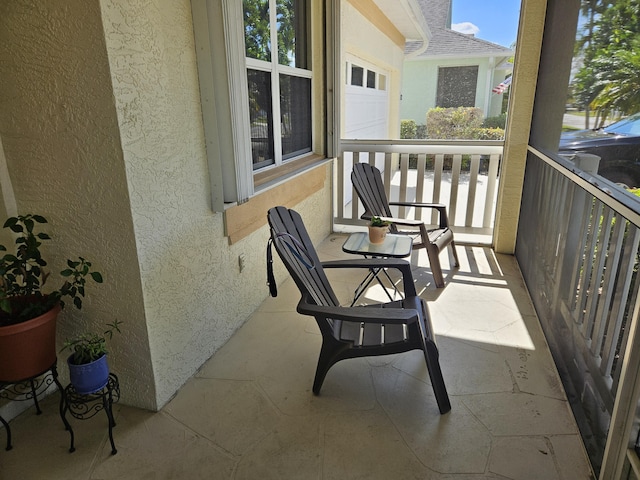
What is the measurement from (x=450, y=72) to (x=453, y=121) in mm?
1522

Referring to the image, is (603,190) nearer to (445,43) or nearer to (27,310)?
(27,310)

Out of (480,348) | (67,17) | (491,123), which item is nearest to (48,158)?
(67,17)

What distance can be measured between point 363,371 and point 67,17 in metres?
2.07

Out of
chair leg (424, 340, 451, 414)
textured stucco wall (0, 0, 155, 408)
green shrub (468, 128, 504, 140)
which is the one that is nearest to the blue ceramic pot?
textured stucco wall (0, 0, 155, 408)

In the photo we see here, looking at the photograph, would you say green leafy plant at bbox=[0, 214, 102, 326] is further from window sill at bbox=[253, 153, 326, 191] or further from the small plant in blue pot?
window sill at bbox=[253, 153, 326, 191]

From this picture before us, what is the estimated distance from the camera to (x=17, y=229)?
1653mm

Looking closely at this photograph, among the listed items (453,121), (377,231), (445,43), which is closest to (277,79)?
(377,231)

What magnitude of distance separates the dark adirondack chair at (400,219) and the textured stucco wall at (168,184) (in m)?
1.48

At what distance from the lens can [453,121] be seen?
8.27 meters

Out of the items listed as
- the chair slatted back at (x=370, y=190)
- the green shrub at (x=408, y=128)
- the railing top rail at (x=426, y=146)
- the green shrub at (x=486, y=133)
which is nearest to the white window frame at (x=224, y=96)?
the chair slatted back at (x=370, y=190)

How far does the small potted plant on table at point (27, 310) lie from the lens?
1.60 meters

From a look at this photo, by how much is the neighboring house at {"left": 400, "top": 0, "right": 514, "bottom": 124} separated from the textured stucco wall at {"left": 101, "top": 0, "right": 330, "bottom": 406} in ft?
23.9

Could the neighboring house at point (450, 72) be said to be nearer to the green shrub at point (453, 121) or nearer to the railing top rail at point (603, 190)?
the green shrub at point (453, 121)

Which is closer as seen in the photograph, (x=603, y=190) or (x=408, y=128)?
(x=603, y=190)
